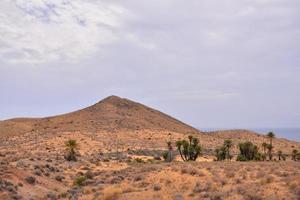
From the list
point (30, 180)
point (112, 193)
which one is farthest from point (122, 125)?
point (112, 193)

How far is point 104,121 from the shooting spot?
4397 inches

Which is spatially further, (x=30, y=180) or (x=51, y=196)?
(x=30, y=180)

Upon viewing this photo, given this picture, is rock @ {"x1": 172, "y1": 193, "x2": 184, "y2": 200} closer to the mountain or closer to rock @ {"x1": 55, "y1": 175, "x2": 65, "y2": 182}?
rock @ {"x1": 55, "y1": 175, "x2": 65, "y2": 182}

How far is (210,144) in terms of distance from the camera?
313 feet

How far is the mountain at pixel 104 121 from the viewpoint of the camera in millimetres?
105875

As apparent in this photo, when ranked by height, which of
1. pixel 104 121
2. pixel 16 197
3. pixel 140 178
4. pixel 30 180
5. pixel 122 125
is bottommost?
pixel 16 197

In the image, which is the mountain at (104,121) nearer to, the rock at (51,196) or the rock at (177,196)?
the rock at (51,196)

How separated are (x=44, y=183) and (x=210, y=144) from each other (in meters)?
64.1

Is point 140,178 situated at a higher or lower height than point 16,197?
higher

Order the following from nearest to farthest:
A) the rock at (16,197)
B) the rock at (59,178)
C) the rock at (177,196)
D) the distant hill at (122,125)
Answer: the rock at (177,196), the rock at (16,197), the rock at (59,178), the distant hill at (122,125)

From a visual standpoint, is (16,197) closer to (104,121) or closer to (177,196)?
(177,196)

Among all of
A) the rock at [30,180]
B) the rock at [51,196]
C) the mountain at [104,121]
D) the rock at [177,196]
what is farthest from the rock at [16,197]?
the mountain at [104,121]

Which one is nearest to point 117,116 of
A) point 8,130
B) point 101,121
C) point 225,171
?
point 101,121

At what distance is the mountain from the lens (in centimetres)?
10588
